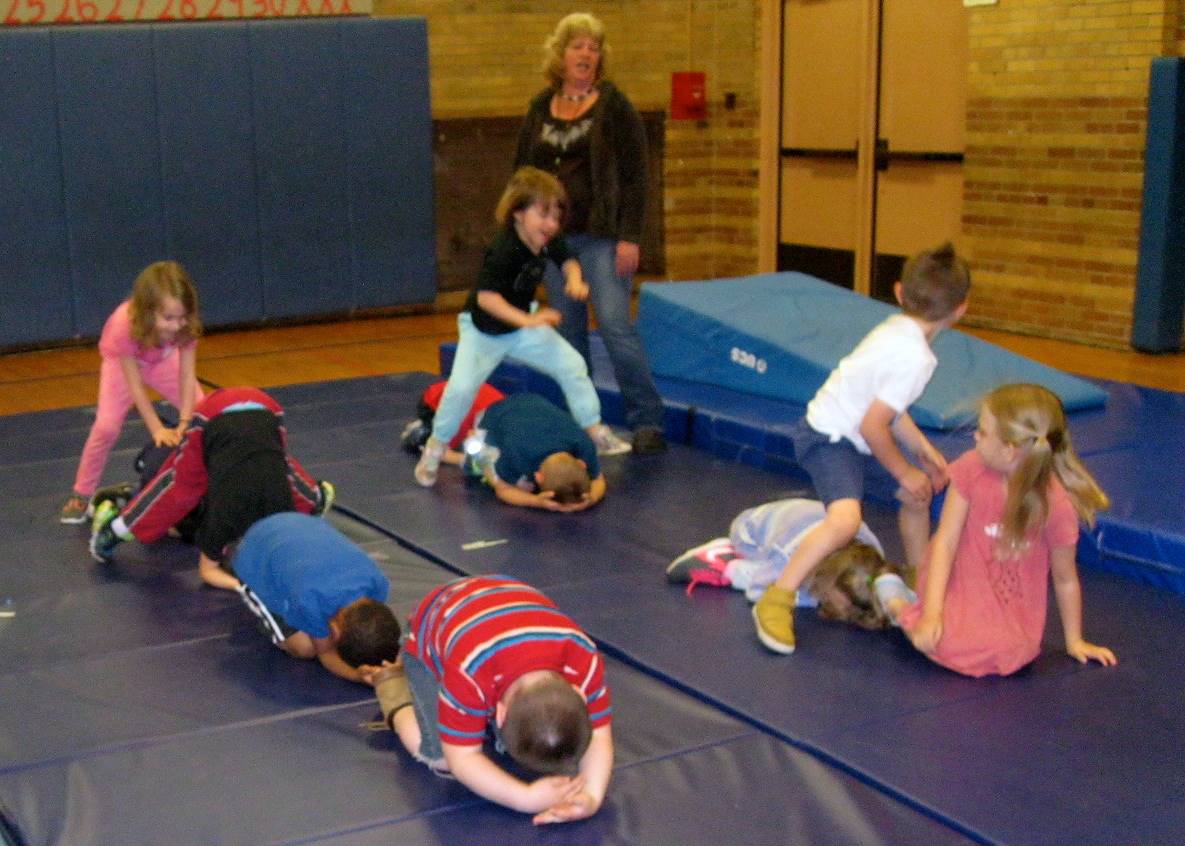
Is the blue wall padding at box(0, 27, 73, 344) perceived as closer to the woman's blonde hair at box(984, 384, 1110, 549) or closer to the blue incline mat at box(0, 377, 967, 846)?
the blue incline mat at box(0, 377, 967, 846)

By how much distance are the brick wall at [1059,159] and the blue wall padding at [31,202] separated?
18.7ft

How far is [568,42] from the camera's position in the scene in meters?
5.94

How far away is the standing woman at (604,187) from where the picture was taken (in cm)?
594

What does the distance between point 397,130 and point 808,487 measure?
540 cm

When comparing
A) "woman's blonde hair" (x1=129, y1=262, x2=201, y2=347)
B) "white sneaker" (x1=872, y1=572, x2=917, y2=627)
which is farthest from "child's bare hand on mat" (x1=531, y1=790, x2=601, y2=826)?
"woman's blonde hair" (x1=129, y1=262, x2=201, y2=347)

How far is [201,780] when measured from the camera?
126 inches

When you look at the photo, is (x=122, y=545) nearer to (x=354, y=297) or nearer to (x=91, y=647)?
(x=91, y=647)

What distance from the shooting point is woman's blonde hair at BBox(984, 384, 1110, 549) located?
140 inches

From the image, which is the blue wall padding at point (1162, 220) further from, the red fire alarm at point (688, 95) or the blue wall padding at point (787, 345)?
the red fire alarm at point (688, 95)

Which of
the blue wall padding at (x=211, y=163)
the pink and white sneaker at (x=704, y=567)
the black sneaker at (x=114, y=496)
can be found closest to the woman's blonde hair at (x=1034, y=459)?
the pink and white sneaker at (x=704, y=567)

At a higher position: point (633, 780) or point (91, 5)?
point (91, 5)

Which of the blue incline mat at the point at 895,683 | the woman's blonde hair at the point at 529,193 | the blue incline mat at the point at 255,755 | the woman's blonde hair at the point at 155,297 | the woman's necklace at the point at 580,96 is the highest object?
the woman's necklace at the point at 580,96

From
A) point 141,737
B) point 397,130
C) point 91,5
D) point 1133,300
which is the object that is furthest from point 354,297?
point 141,737

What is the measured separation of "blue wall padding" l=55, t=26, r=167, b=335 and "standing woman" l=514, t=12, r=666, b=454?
13.2 ft
